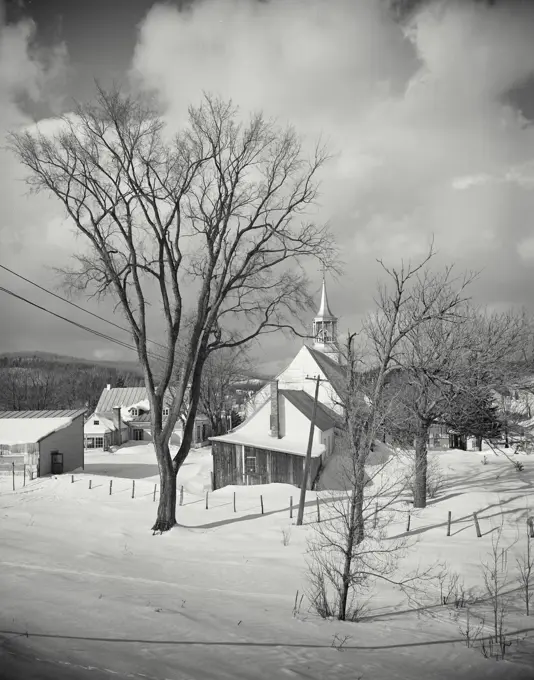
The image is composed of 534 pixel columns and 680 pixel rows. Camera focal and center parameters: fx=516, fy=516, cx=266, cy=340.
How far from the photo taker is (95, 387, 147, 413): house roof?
71312 millimetres

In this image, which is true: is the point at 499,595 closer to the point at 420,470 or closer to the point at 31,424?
the point at 420,470

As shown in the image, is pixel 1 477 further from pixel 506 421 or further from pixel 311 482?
pixel 506 421

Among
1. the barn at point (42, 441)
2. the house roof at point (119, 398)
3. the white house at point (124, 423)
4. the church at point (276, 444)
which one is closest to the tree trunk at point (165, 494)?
the church at point (276, 444)

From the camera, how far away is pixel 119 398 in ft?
238

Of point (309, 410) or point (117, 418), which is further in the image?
point (117, 418)

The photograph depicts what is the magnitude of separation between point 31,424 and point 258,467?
15727 mm

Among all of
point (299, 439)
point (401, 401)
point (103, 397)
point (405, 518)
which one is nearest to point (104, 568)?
point (405, 518)

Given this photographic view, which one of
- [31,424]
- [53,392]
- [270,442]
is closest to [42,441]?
[31,424]

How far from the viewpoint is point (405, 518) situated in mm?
18859

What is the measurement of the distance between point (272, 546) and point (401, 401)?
29.8 feet

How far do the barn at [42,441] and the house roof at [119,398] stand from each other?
113ft

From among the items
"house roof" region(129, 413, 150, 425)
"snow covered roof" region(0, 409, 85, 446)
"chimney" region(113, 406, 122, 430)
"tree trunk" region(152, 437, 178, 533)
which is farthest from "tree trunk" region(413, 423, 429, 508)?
"house roof" region(129, 413, 150, 425)

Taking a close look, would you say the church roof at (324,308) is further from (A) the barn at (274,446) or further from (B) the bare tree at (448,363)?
(B) the bare tree at (448,363)

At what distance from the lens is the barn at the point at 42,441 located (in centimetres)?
3192
